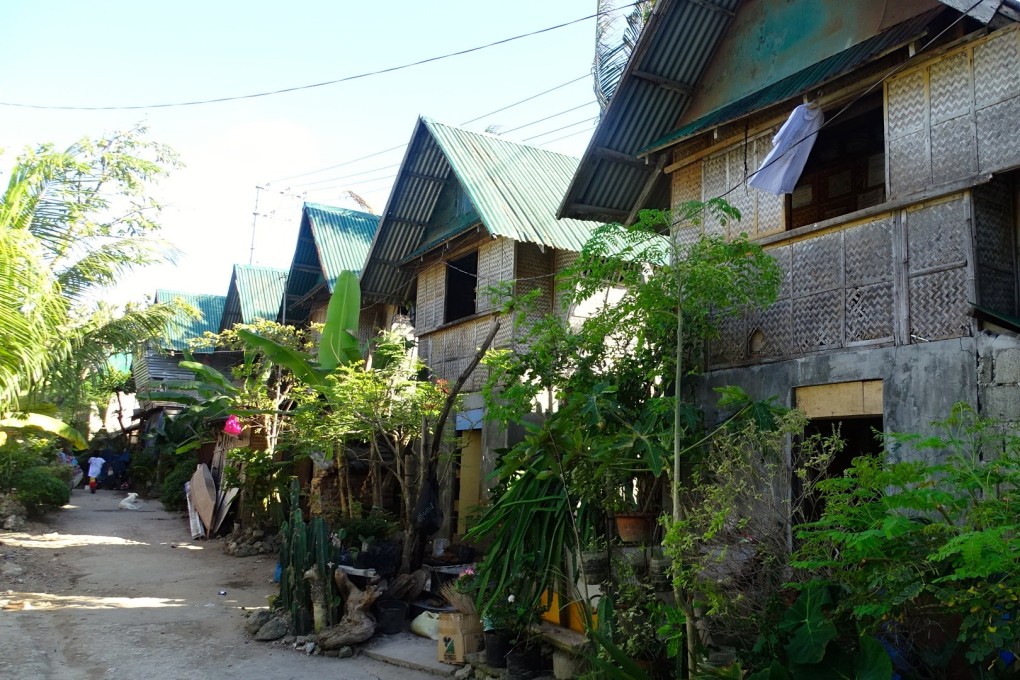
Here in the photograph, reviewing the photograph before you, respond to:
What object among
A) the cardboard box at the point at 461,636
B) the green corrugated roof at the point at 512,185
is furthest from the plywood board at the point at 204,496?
the cardboard box at the point at 461,636

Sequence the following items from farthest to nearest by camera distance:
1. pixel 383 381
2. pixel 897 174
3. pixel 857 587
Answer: pixel 383 381
pixel 897 174
pixel 857 587

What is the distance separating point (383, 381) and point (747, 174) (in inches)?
232

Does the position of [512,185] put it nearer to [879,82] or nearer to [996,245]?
[879,82]

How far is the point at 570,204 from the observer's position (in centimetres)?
1045

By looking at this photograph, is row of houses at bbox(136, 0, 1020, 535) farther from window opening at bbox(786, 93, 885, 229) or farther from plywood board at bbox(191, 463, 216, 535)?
plywood board at bbox(191, 463, 216, 535)

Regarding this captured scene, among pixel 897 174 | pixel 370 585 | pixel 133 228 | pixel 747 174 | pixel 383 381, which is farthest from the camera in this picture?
pixel 133 228

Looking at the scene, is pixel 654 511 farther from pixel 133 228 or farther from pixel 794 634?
pixel 133 228

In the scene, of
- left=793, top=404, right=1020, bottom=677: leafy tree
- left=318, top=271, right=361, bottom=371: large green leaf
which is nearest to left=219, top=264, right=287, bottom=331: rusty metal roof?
left=318, top=271, right=361, bottom=371: large green leaf

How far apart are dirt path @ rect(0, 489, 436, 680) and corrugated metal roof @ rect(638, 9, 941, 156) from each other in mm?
6521

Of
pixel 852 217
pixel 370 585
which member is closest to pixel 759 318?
pixel 852 217

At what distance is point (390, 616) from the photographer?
1012 centimetres

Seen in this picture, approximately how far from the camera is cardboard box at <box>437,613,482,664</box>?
344 inches

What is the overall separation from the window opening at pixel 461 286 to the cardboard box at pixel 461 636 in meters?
7.03

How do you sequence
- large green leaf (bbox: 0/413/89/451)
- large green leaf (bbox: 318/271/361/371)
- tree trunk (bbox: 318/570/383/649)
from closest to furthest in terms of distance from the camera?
tree trunk (bbox: 318/570/383/649), large green leaf (bbox: 318/271/361/371), large green leaf (bbox: 0/413/89/451)
